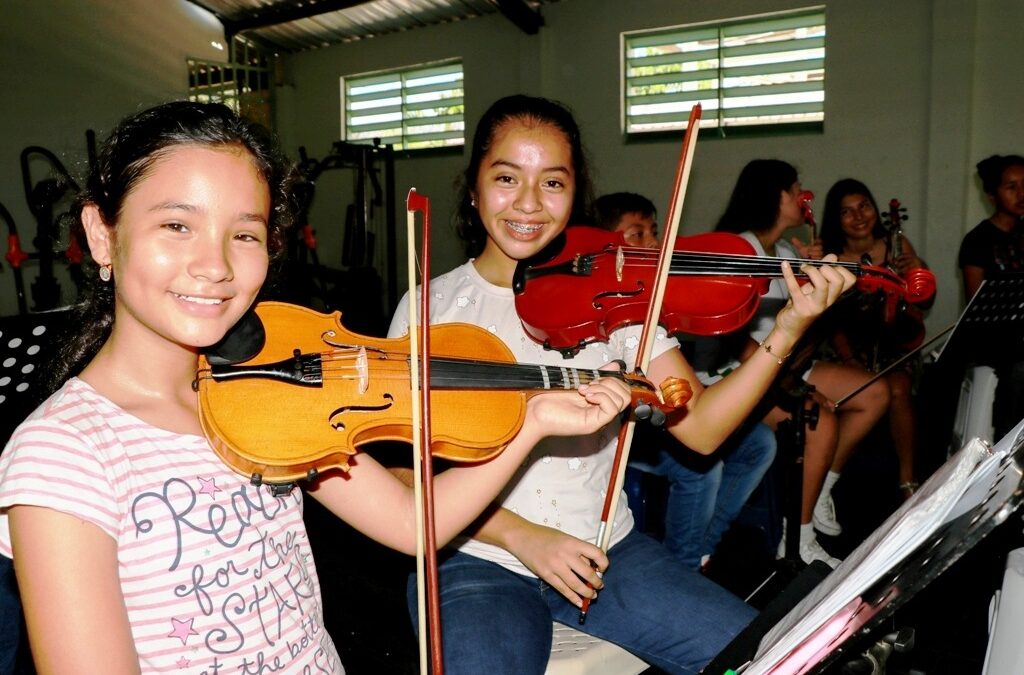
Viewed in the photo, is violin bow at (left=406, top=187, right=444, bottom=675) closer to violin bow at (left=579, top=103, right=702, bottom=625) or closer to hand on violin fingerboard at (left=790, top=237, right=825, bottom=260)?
violin bow at (left=579, top=103, right=702, bottom=625)

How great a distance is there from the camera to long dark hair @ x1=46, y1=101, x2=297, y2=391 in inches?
34.5

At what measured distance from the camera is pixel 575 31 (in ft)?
20.3

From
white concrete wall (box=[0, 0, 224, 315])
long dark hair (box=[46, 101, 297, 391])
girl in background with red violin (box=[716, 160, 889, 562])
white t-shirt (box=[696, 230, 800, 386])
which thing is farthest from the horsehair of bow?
white concrete wall (box=[0, 0, 224, 315])

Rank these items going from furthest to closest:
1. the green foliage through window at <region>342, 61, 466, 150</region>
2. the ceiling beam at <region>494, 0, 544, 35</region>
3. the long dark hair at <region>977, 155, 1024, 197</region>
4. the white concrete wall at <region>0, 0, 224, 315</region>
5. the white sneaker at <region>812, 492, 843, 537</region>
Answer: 1. the green foliage through window at <region>342, 61, 466, 150</region>
2. the ceiling beam at <region>494, 0, 544, 35</region>
3. the white concrete wall at <region>0, 0, 224, 315</region>
4. the long dark hair at <region>977, 155, 1024, 197</region>
5. the white sneaker at <region>812, 492, 843, 537</region>

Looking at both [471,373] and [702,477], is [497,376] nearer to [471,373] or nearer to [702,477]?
[471,373]

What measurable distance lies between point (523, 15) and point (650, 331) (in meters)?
5.58

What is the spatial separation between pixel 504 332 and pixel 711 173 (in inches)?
180

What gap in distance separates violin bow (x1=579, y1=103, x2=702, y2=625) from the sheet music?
0.50m

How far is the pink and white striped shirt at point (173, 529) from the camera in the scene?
776mm

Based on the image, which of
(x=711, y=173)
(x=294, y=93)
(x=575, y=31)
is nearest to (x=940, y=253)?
(x=711, y=173)

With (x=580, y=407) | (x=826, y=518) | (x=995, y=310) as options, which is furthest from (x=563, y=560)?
(x=826, y=518)

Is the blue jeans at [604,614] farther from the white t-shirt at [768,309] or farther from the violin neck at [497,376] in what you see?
the white t-shirt at [768,309]

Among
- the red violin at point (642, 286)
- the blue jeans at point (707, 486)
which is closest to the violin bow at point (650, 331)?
the red violin at point (642, 286)

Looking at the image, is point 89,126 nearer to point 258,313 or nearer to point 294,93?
point 294,93
